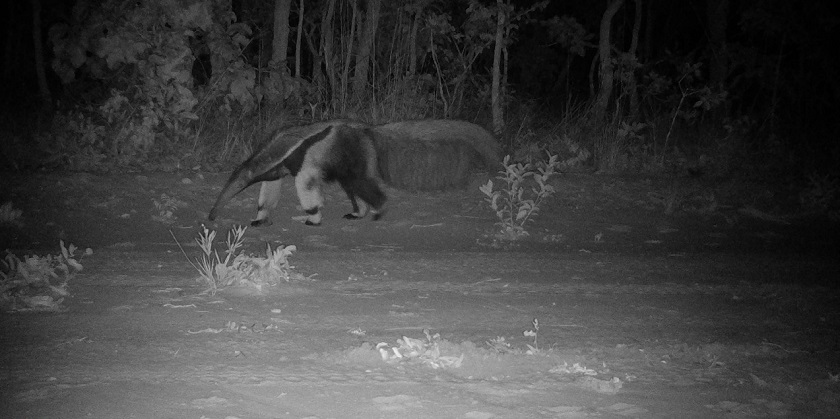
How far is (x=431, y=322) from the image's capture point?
4.51m

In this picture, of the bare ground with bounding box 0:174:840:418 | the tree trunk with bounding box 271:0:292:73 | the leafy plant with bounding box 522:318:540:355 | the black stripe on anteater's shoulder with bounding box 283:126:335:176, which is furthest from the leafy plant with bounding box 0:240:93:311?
the tree trunk with bounding box 271:0:292:73

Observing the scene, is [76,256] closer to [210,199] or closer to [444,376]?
[210,199]

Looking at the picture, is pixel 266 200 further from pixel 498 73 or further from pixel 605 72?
pixel 605 72

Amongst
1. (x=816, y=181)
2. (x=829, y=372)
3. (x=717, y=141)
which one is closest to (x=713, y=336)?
(x=829, y=372)

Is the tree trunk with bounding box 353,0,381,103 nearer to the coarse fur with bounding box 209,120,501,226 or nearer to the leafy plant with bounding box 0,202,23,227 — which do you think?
the coarse fur with bounding box 209,120,501,226

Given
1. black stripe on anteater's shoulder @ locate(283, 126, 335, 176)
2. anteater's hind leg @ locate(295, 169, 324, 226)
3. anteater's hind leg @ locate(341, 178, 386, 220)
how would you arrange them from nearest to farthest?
anteater's hind leg @ locate(295, 169, 324, 226) → black stripe on anteater's shoulder @ locate(283, 126, 335, 176) → anteater's hind leg @ locate(341, 178, 386, 220)

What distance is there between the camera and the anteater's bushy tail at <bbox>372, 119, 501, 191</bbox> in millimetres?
8469

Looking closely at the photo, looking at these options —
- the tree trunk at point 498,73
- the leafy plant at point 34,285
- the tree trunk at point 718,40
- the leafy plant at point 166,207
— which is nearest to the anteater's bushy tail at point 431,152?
the leafy plant at point 166,207

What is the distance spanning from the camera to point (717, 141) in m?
12.1

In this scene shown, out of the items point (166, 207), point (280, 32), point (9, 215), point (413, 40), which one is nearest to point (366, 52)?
point (413, 40)

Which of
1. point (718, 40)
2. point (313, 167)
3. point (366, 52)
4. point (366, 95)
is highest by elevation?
point (718, 40)

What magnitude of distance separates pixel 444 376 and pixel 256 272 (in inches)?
77.6

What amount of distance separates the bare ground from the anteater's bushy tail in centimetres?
59

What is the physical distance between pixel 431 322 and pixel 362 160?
393 centimetres
